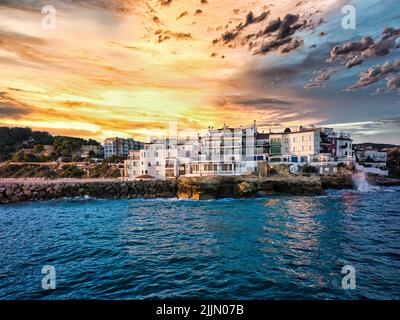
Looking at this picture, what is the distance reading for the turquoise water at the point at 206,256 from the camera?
30.0 feet

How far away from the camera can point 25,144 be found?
300 feet

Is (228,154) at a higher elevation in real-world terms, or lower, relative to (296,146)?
lower

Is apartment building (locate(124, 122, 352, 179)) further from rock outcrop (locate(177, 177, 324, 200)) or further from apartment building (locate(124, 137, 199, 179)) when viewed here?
rock outcrop (locate(177, 177, 324, 200))

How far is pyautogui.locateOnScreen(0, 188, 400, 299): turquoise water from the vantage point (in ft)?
30.0

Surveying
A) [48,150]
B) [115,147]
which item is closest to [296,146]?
[115,147]

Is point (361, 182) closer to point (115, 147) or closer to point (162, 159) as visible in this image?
point (162, 159)

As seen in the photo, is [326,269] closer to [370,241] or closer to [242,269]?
[242,269]

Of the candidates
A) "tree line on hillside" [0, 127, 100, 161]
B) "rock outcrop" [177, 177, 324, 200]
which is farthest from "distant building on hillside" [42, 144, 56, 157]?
"rock outcrop" [177, 177, 324, 200]

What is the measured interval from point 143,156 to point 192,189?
21.9 m

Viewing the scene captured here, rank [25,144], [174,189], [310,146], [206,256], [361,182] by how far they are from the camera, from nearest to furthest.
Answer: [206,256]
[174,189]
[361,182]
[310,146]
[25,144]

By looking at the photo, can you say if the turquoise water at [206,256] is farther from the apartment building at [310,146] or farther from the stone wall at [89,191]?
the apartment building at [310,146]

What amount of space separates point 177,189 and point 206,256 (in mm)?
28475

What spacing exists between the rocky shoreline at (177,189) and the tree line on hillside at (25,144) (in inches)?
1783

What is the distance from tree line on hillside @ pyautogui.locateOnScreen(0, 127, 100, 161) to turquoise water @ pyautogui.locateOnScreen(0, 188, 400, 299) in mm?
71769
